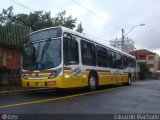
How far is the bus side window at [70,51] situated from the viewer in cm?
1418

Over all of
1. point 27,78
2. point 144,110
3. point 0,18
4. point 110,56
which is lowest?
point 144,110

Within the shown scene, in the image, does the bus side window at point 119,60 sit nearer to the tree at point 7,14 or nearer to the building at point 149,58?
the tree at point 7,14

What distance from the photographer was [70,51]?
14617mm

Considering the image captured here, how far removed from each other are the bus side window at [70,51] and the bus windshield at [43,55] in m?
0.31

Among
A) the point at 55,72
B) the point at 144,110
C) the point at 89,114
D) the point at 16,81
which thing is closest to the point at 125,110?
the point at 144,110

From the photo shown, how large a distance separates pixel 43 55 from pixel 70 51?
1.26 metres

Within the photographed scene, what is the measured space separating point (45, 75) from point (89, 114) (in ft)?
18.2

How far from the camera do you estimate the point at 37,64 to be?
47.3 feet

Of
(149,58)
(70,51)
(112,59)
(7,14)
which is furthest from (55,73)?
(149,58)

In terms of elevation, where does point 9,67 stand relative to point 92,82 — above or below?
above

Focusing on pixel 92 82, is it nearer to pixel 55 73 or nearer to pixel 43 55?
pixel 55 73

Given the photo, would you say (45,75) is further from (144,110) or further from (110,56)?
(110,56)

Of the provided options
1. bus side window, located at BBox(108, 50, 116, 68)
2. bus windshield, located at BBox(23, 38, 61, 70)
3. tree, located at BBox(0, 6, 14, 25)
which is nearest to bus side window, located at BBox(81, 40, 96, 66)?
bus windshield, located at BBox(23, 38, 61, 70)

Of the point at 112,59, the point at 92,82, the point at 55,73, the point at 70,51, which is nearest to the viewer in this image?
the point at 55,73
